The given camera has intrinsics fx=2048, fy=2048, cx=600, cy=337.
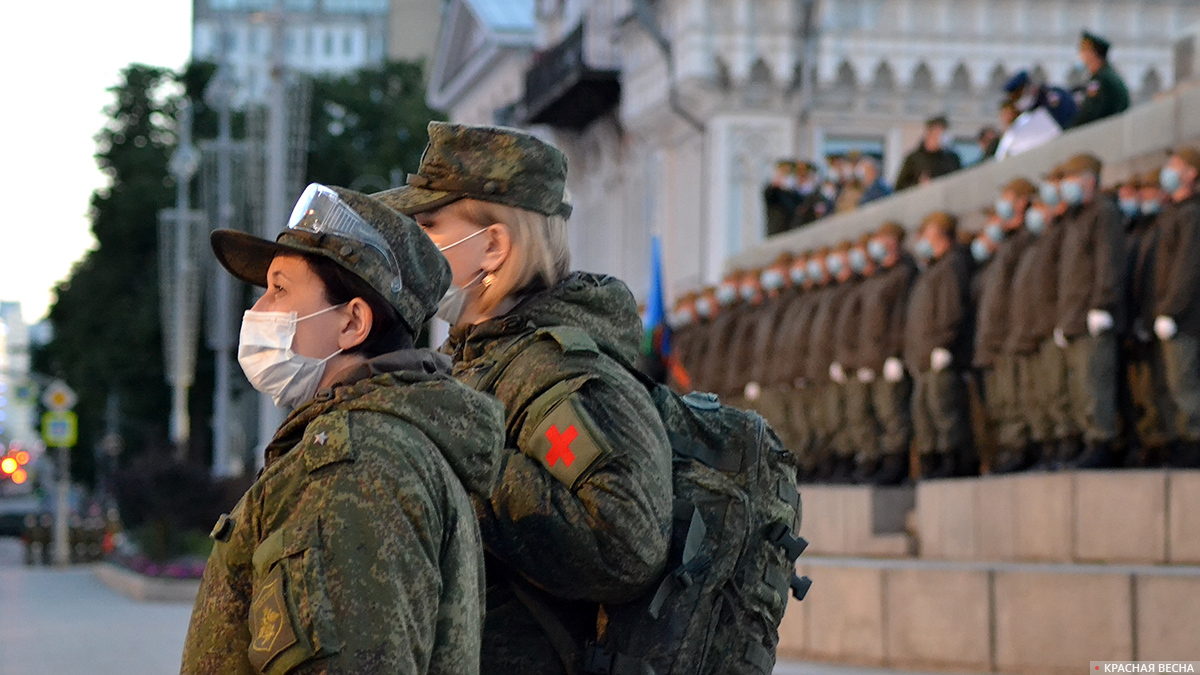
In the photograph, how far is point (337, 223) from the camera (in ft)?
10.7

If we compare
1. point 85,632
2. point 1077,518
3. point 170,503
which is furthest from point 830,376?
point 170,503

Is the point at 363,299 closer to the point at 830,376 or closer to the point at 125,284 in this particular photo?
the point at 830,376

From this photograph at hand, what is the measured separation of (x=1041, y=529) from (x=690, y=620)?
8654 mm

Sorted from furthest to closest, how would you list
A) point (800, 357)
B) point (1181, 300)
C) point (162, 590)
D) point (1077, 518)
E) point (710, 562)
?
point (162, 590) < point (800, 357) < point (1077, 518) < point (1181, 300) < point (710, 562)

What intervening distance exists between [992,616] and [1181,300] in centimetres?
207

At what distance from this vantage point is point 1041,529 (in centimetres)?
1214

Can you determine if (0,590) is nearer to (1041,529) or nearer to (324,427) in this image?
(1041,529)

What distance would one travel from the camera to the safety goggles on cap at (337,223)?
3.26 m

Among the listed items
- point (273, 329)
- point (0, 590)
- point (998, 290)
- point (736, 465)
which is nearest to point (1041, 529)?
→ point (998, 290)

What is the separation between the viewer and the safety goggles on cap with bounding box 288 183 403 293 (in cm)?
326

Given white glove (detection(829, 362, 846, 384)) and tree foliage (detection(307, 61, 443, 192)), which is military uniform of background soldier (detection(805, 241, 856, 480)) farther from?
tree foliage (detection(307, 61, 443, 192))

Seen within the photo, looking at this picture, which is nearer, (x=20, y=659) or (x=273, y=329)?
(x=273, y=329)

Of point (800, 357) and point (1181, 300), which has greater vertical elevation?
point (1181, 300)

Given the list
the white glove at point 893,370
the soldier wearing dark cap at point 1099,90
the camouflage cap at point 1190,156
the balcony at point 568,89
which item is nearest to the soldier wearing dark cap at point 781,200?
the soldier wearing dark cap at point 1099,90
